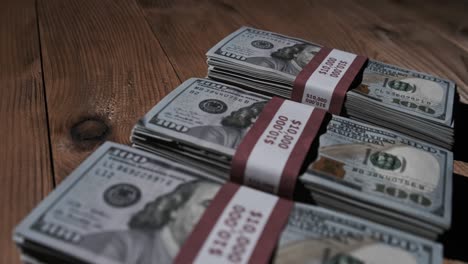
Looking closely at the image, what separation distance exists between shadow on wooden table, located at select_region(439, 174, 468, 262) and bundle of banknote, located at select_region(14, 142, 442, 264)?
87 mm

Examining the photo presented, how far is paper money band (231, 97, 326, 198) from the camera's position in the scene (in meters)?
0.51

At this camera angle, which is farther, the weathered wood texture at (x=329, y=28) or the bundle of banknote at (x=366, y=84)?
the weathered wood texture at (x=329, y=28)

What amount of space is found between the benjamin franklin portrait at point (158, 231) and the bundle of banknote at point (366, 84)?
250 mm

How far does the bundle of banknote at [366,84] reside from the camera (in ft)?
2.10

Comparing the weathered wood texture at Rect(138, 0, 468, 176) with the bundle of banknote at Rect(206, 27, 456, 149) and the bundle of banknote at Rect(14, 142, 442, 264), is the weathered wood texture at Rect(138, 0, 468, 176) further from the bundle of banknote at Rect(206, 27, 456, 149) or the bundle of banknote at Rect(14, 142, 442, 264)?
the bundle of banknote at Rect(14, 142, 442, 264)

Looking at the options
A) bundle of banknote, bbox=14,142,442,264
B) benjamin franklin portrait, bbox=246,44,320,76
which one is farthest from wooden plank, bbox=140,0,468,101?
bundle of banknote, bbox=14,142,442,264

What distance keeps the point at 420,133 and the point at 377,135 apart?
3.1 inches

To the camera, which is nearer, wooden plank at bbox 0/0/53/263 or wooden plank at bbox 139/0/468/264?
wooden plank at bbox 0/0/53/263

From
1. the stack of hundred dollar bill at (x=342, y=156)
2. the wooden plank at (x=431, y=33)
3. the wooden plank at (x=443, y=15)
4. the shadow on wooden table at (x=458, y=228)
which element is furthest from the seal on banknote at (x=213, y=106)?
the wooden plank at (x=443, y=15)

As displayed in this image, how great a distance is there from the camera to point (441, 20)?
1.04 meters

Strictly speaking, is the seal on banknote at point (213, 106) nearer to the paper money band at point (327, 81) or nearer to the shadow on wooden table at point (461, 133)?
the paper money band at point (327, 81)

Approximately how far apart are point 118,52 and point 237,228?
0.47 metres

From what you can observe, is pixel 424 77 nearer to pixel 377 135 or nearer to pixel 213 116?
pixel 377 135

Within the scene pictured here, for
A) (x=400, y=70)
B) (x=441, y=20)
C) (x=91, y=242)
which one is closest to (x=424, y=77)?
(x=400, y=70)
